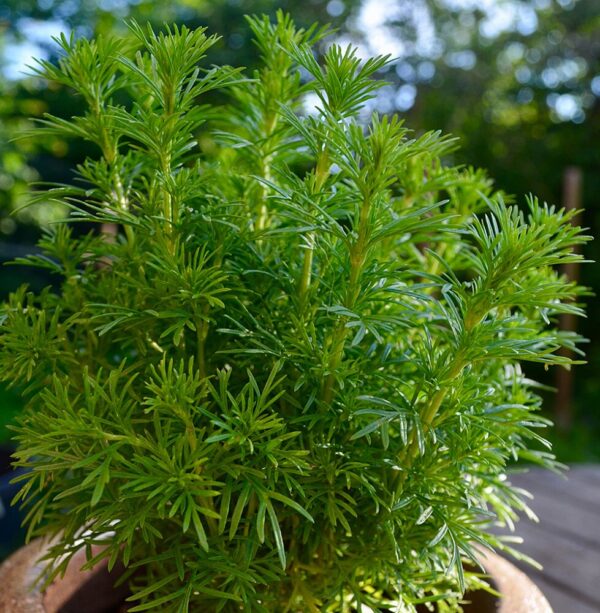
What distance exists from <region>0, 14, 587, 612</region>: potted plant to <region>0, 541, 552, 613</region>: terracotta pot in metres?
0.04

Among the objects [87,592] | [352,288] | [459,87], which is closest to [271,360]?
[352,288]

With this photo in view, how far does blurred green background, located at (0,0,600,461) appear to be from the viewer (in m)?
3.98

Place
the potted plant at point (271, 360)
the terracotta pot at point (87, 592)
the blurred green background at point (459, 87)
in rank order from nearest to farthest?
the potted plant at point (271, 360) → the terracotta pot at point (87, 592) → the blurred green background at point (459, 87)

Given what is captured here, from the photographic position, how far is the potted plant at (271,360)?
0.48 metres

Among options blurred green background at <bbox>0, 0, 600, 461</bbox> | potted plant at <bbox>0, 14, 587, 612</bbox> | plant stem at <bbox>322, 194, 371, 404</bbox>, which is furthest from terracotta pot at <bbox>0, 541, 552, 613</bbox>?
blurred green background at <bbox>0, 0, 600, 461</bbox>

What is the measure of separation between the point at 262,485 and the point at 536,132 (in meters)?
4.31

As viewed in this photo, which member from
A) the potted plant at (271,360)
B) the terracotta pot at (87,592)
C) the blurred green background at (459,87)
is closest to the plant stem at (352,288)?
the potted plant at (271,360)

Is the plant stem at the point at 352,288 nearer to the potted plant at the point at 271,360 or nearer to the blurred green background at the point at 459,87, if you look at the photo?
the potted plant at the point at 271,360

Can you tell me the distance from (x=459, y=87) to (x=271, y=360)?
4518mm

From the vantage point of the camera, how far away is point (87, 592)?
0.70 meters

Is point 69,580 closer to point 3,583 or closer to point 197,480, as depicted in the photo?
point 3,583

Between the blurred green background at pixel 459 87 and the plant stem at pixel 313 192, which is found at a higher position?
the blurred green background at pixel 459 87

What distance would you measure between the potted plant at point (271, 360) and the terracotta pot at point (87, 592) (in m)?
0.04

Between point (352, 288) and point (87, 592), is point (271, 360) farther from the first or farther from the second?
point (87, 592)
